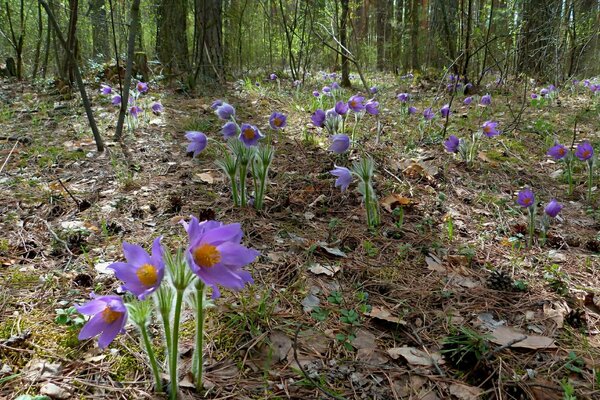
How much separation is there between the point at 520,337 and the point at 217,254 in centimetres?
122

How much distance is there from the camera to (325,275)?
76.5 inches

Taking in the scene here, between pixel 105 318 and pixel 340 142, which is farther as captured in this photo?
pixel 340 142

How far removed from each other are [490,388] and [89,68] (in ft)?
27.7

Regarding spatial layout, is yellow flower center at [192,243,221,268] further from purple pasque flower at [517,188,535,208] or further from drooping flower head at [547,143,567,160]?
Result: drooping flower head at [547,143,567,160]

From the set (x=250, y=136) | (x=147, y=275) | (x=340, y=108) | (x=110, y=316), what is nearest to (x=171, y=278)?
(x=147, y=275)

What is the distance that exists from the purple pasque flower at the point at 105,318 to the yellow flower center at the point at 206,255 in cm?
24

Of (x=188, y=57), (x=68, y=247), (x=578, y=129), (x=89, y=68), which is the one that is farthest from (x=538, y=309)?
(x=89, y=68)

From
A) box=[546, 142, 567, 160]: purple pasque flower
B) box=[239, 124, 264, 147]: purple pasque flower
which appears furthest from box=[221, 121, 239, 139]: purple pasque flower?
box=[546, 142, 567, 160]: purple pasque flower

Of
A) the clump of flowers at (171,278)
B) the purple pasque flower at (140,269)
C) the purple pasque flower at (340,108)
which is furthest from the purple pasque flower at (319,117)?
the purple pasque flower at (140,269)

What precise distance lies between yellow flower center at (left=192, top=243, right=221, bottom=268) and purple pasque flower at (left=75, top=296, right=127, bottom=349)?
9.4 inches

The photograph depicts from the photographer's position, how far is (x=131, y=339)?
1.41m

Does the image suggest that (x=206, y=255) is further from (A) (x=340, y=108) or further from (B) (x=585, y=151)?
(B) (x=585, y=151)

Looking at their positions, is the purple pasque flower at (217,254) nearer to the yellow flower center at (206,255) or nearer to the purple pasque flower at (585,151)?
the yellow flower center at (206,255)

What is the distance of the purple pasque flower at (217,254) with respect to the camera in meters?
1.02
